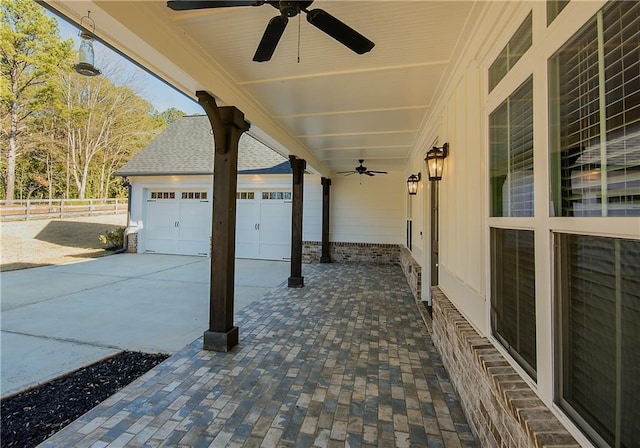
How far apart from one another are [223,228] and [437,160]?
2.67 meters

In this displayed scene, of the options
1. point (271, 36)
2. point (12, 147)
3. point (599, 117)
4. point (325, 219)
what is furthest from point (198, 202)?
point (12, 147)

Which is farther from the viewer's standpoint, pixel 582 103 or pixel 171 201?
pixel 171 201

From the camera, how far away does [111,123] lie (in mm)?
21703

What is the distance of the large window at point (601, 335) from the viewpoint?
95 centimetres

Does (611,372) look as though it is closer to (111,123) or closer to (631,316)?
(631,316)

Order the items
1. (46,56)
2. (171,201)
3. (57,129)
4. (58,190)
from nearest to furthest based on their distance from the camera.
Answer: (171,201)
(46,56)
(57,129)
(58,190)

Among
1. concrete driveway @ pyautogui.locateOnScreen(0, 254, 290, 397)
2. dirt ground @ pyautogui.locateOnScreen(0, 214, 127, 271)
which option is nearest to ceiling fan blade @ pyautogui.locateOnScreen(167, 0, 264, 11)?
concrete driveway @ pyautogui.locateOnScreen(0, 254, 290, 397)

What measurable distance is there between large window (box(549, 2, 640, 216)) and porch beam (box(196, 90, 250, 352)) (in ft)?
9.96

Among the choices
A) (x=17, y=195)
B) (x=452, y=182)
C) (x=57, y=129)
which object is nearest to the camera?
(x=452, y=182)

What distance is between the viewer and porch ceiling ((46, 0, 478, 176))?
2.15 metres

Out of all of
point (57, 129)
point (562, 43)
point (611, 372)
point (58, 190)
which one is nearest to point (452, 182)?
point (562, 43)

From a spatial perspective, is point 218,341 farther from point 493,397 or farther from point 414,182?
point 414,182

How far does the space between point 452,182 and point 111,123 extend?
2597cm

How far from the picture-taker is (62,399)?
8.21 ft
